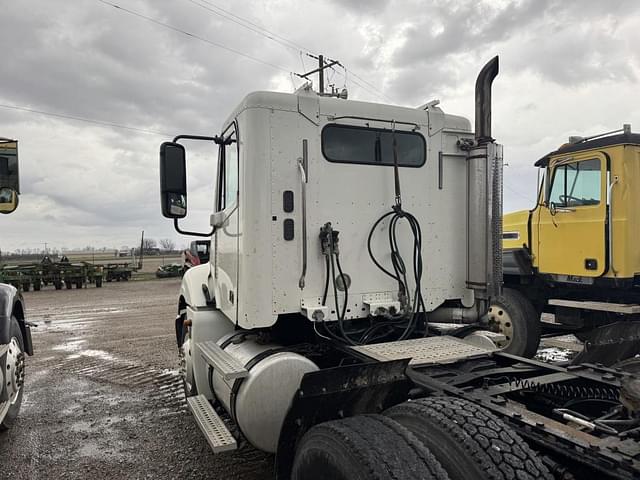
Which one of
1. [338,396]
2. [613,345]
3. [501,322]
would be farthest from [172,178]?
[501,322]

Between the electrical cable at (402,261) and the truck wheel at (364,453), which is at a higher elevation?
the electrical cable at (402,261)

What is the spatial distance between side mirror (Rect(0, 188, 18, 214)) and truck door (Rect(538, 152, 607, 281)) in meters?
6.60

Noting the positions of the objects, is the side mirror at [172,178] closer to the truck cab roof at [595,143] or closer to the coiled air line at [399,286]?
the coiled air line at [399,286]

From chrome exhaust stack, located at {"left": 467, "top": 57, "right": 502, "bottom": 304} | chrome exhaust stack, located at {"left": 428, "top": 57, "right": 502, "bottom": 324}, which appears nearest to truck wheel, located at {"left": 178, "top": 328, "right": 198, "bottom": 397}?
chrome exhaust stack, located at {"left": 428, "top": 57, "right": 502, "bottom": 324}

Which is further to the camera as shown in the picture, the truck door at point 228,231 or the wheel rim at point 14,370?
the wheel rim at point 14,370

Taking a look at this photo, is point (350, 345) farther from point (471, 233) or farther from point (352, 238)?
point (471, 233)

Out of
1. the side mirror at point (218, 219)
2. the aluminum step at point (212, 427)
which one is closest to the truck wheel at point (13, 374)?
the aluminum step at point (212, 427)

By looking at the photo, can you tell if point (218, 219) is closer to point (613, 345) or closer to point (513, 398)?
point (513, 398)

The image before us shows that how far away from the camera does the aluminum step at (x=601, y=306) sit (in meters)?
5.22

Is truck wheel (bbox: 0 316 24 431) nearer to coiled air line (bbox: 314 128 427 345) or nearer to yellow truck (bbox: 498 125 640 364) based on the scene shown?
coiled air line (bbox: 314 128 427 345)

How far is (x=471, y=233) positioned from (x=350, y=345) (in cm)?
137

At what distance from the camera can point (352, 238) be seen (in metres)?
3.50

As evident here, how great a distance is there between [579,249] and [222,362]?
16.8 feet

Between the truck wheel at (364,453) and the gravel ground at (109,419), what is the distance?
174cm
